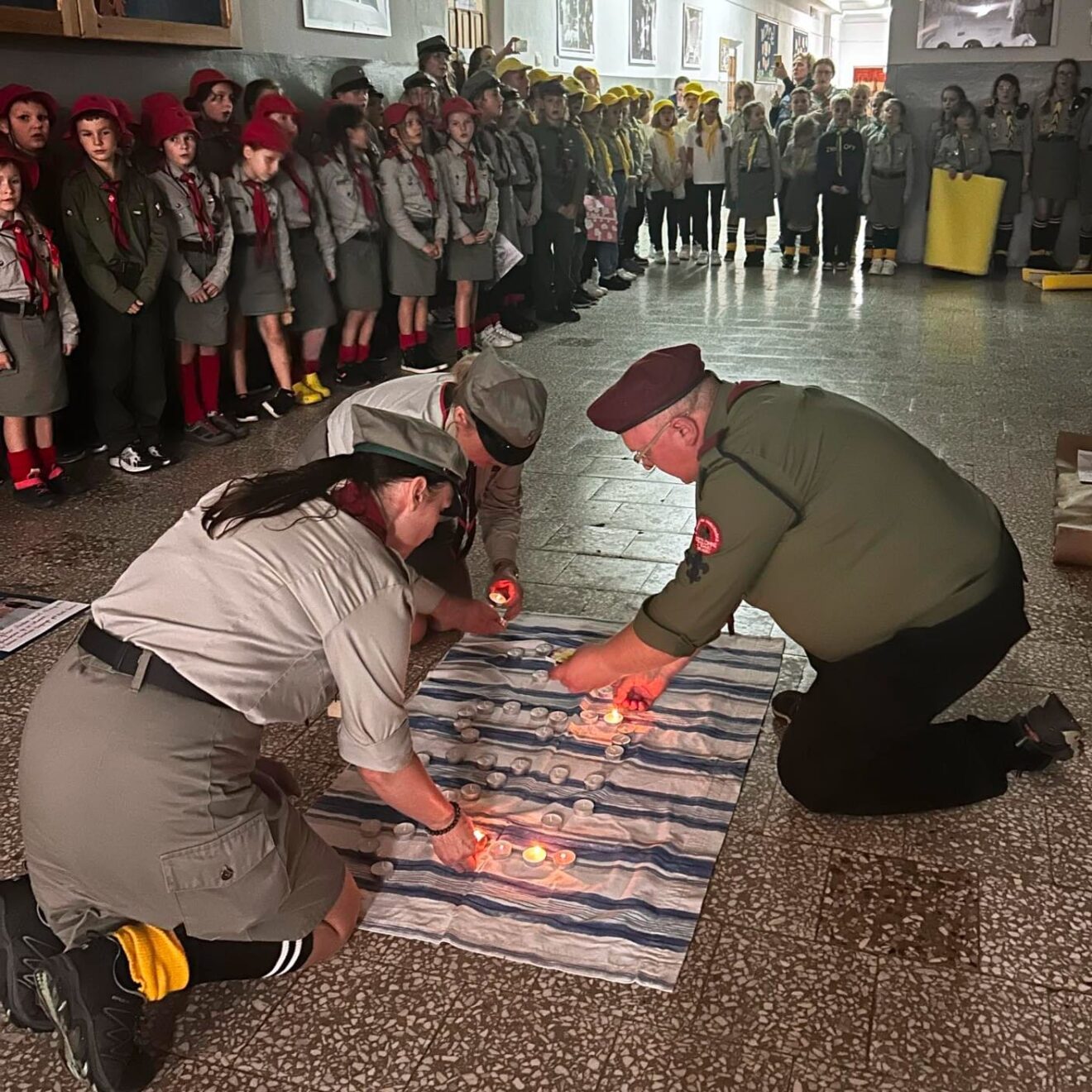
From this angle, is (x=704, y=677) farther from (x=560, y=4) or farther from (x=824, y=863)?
(x=560, y=4)

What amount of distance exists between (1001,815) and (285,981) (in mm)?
1512

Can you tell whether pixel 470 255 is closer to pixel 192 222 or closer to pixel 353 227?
pixel 353 227

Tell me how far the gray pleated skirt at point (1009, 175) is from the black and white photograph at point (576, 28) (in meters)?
4.71

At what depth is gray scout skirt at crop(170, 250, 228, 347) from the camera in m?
5.18

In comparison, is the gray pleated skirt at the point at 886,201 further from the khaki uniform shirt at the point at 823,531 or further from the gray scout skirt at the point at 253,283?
the khaki uniform shirt at the point at 823,531

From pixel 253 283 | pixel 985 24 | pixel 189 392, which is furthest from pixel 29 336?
pixel 985 24

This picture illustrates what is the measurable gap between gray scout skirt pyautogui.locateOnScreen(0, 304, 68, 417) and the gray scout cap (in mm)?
2585

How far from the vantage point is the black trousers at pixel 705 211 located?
10.9 m

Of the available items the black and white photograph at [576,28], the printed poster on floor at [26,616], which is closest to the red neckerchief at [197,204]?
the printed poster on floor at [26,616]

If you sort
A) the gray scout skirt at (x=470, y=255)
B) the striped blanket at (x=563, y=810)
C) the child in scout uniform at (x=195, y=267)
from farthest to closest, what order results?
1. the gray scout skirt at (x=470, y=255)
2. the child in scout uniform at (x=195, y=267)
3. the striped blanket at (x=563, y=810)

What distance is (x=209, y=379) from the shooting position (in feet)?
17.9

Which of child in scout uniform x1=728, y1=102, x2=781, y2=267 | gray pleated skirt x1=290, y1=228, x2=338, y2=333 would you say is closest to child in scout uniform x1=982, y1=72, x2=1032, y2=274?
child in scout uniform x1=728, y1=102, x2=781, y2=267

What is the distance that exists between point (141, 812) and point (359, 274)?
5.02m

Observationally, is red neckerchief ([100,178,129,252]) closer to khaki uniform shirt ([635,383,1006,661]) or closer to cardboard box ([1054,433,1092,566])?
khaki uniform shirt ([635,383,1006,661])
